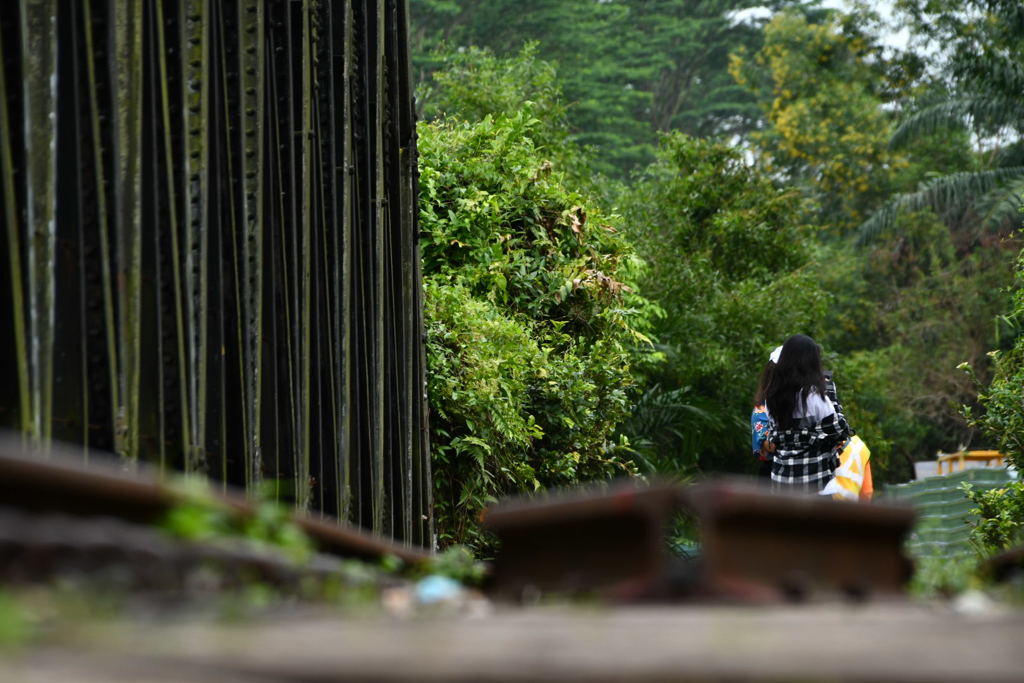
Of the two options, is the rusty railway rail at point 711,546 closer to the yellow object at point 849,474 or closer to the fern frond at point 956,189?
the yellow object at point 849,474

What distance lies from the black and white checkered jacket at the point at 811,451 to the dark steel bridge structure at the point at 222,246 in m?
2.26

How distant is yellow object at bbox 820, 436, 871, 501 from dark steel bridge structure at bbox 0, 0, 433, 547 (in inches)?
98.1


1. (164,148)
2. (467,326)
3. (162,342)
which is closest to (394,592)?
(162,342)

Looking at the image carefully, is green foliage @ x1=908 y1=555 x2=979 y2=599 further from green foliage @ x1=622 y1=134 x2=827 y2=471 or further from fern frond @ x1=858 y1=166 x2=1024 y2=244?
fern frond @ x1=858 y1=166 x2=1024 y2=244

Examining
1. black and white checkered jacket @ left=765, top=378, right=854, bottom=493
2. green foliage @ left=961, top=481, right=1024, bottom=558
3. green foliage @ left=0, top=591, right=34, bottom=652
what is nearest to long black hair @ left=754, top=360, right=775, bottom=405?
black and white checkered jacket @ left=765, top=378, right=854, bottom=493

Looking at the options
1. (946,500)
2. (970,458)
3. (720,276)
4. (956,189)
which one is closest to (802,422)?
(946,500)

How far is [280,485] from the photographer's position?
718 cm

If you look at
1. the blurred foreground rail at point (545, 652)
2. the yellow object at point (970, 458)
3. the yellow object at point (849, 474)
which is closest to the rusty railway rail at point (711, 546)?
the blurred foreground rail at point (545, 652)

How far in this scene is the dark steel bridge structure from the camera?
511cm

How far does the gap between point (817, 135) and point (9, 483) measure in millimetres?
34258

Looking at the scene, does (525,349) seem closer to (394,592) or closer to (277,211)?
(277,211)

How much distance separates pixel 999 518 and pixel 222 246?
21.1 feet

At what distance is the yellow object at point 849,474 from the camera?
7.39m

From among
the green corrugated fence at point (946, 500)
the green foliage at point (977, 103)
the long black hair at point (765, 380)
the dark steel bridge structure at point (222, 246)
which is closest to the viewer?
the dark steel bridge structure at point (222, 246)
